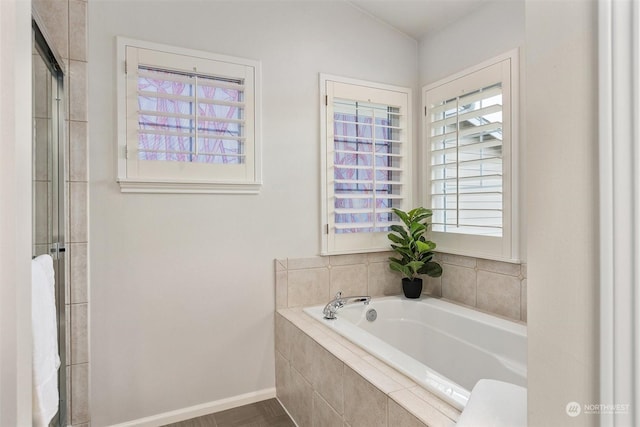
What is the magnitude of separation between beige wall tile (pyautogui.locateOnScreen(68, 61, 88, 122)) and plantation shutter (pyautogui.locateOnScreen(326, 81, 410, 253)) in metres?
1.41

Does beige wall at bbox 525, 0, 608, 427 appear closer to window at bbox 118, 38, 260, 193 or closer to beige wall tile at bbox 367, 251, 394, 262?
window at bbox 118, 38, 260, 193

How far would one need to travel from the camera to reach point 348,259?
2662 millimetres

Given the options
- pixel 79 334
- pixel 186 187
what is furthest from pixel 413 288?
pixel 79 334

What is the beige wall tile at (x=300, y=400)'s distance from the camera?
6.32ft

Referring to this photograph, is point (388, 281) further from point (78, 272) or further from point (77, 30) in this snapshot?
point (77, 30)

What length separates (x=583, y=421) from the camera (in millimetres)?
481

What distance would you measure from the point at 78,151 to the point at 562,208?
2.14 m

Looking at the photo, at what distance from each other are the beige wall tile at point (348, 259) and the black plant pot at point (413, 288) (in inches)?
13.3

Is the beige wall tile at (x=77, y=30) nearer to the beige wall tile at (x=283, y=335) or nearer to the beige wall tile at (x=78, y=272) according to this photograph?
the beige wall tile at (x=78, y=272)
